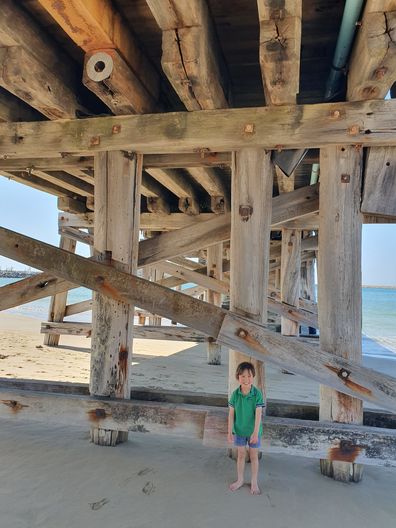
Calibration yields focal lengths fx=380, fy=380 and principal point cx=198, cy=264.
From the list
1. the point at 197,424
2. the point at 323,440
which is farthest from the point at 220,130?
the point at 323,440

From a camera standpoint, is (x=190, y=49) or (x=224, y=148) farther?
(x=224, y=148)

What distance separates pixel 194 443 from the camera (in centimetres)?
328

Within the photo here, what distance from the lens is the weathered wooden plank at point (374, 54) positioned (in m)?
2.06

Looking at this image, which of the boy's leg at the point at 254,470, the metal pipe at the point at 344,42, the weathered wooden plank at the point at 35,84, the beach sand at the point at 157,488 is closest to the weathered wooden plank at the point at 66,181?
the weathered wooden plank at the point at 35,84

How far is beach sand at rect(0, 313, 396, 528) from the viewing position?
2205 millimetres

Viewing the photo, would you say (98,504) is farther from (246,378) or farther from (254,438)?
(246,378)

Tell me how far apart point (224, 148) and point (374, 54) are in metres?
1.13

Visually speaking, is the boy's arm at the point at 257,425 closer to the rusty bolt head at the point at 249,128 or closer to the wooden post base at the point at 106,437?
the wooden post base at the point at 106,437

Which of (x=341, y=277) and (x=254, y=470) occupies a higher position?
(x=341, y=277)

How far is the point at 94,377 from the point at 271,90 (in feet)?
8.14

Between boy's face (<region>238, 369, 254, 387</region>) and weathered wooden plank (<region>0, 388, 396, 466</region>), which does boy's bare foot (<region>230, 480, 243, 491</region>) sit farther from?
boy's face (<region>238, 369, 254, 387</region>)

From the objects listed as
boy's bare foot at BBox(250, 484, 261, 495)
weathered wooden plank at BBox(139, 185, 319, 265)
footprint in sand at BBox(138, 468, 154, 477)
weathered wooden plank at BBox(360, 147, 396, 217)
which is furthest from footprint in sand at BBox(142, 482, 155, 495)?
weathered wooden plank at BBox(360, 147, 396, 217)

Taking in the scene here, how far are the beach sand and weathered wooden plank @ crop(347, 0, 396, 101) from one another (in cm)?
267

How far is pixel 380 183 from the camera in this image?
8.73ft
